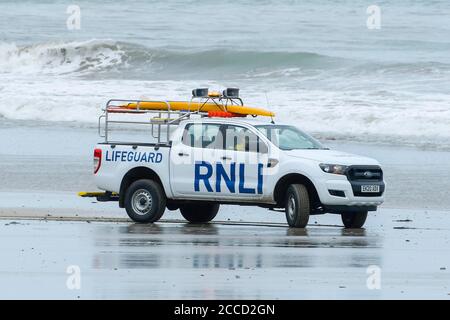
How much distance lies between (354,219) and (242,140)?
6.17 ft

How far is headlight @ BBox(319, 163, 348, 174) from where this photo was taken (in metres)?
17.3

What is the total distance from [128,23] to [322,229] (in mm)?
49866

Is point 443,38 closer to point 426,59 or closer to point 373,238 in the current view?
point 426,59

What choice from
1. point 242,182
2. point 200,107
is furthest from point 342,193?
point 200,107

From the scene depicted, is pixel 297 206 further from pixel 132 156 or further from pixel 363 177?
pixel 132 156

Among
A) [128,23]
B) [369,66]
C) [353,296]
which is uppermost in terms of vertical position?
[128,23]

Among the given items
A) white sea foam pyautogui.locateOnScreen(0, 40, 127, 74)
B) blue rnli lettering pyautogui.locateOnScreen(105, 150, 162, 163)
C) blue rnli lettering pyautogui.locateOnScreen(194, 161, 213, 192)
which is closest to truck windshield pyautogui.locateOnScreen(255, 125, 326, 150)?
blue rnli lettering pyautogui.locateOnScreen(194, 161, 213, 192)

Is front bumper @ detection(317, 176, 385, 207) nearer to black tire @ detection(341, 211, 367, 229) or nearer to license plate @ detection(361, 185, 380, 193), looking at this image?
license plate @ detection(361, 185, 380, 193)

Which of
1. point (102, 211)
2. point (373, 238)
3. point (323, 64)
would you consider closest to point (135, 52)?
point (323, 64)

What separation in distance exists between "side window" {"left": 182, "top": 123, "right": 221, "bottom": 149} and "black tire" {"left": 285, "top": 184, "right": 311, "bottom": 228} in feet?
4.58

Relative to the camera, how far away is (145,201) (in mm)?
18312

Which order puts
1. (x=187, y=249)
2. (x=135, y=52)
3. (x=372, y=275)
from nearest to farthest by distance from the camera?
1. (x=372, y=275)
2. (x=187, y=249)
3. (x=135, y=52)

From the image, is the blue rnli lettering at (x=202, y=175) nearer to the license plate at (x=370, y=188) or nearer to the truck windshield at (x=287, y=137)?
the truck windshield at (x=287, y=137)

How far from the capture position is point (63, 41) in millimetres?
58938
